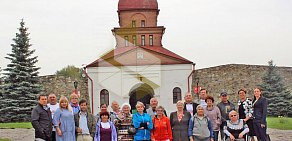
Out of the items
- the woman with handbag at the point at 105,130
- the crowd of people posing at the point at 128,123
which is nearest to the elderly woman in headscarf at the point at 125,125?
the crowd of people posing at the point at 128,123

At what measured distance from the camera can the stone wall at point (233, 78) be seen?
26391 millimetres

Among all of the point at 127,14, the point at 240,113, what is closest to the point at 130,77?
the point at 127,14

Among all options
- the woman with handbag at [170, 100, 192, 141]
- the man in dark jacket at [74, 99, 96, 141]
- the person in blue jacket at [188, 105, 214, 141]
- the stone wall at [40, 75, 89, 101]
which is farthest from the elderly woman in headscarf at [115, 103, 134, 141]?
the stone wall at [40, 75, 89, 101]

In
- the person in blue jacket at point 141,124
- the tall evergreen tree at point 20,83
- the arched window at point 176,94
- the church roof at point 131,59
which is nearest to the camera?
the person in blue jacket at point 141,124

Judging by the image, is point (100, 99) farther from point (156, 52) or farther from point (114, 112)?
point (114, 112)

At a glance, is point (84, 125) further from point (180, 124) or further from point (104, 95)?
point (104, 95)

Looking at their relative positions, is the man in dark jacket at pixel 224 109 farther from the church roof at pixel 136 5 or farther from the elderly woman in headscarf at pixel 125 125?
the church roof at pixel 136 5

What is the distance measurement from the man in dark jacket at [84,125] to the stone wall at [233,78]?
63.2ft

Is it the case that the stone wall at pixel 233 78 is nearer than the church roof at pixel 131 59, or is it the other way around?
the stone wall at pixel 233 78

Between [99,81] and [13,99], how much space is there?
5.34m

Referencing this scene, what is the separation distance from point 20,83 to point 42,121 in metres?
18.2

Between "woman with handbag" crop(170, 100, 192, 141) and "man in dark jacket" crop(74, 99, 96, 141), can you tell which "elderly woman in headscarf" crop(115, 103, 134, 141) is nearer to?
"man in dark jacket" crop(74, 99, 96, 141)

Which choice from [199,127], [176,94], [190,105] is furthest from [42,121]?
[176,94]

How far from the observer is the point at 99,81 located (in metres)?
27.2
